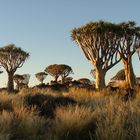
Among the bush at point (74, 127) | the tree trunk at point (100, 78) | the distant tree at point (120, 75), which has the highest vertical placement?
the distant tree at point (120, 75)

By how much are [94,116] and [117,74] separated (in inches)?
2110

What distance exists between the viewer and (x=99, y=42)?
2894 centimetres

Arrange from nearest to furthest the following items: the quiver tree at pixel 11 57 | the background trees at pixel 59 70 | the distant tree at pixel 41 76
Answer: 1. the quiver tree at pixel 11 57
2. the background trees at pixel 59 70
3. the distant tree at pixel 41 76

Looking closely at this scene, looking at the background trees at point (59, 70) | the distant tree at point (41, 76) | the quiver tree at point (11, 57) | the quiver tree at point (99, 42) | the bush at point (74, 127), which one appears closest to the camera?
the bush at point (74, 127)

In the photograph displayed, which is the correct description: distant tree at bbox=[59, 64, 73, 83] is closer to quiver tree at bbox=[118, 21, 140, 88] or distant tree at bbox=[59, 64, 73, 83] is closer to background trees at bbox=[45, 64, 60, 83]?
background trees at bbox=[45, 64, 60, 83]

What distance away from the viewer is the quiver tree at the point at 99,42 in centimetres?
2883

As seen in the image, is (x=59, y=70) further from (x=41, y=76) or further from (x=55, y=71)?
(x=41, y=76)

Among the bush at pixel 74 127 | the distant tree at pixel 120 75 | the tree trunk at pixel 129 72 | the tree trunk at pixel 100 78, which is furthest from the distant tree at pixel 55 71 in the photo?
the bush at pixel 74 127

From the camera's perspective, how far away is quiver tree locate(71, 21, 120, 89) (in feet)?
94.6

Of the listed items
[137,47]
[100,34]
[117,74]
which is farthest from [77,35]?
[117,74]

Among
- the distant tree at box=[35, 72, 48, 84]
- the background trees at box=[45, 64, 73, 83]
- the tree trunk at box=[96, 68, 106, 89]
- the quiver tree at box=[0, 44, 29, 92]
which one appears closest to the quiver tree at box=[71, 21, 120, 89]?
the tree trunk at box=[96, 68, 106, 89]

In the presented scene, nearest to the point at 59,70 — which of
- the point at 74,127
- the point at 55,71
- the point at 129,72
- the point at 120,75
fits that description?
the point at 55,71

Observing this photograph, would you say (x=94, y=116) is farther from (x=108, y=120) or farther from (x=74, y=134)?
(x=108, y=120)

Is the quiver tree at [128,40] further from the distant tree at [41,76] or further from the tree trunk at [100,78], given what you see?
the distant tree at [41,76]
